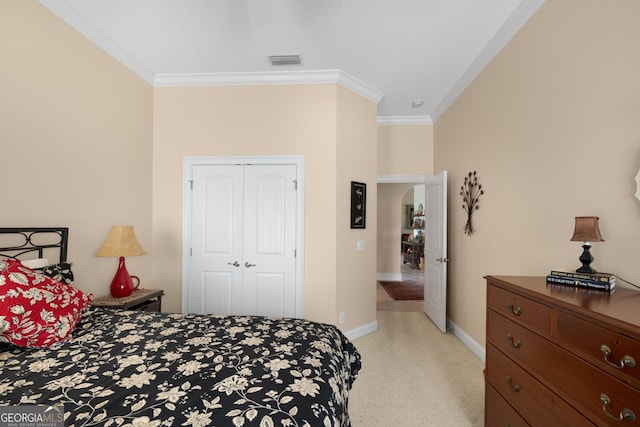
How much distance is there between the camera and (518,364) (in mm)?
1510

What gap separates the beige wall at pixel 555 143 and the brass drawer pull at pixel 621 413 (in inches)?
28.3

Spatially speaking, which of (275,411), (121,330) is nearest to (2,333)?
(121,330)

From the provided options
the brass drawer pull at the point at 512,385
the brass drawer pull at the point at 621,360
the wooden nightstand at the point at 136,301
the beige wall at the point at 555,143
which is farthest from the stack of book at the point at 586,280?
the wooden nightstand at the point at 136,301

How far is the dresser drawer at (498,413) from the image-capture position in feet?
4.94

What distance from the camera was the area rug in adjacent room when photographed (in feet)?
17.6

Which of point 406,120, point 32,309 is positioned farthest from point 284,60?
point 32,309

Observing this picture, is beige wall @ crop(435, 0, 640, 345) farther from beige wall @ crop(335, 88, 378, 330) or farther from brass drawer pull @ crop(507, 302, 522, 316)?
beige wall @ crop(335, 88, 378, 330)

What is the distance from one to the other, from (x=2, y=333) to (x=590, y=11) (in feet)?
11.6

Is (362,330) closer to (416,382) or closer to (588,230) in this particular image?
(416,382)

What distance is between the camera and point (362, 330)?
3.49m

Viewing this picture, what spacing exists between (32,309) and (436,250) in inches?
151

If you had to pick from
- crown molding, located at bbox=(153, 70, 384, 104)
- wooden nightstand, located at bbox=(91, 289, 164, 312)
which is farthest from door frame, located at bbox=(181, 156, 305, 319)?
crown molding, located at bbox=(153, 70, 384, 104)

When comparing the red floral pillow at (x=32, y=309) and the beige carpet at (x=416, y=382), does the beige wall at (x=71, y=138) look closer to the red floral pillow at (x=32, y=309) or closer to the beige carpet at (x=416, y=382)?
the red floral pillow at (x=32, y=309)

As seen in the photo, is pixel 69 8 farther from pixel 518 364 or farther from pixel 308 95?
pixel 518 364
